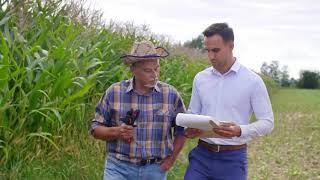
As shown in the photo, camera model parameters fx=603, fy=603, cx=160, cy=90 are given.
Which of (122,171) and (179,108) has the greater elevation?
(179,108)

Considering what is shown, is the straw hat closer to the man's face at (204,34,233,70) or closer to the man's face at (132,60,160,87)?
the man's face at (132,60,160,87)

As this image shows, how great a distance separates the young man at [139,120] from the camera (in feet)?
13.0

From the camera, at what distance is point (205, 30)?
166 inches

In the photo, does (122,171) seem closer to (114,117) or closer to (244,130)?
(114,117)

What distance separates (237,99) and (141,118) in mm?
721

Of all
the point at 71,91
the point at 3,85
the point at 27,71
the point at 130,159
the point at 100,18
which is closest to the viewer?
the point at 130,159

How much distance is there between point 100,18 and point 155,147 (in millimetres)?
4484

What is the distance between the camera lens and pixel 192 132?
4168 millimetres

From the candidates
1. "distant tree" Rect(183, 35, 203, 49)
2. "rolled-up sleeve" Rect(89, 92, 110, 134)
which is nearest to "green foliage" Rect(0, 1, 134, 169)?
"rolled-up sleeve" Rect(89, 92, 110, 134)

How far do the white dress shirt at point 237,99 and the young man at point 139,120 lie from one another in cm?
38

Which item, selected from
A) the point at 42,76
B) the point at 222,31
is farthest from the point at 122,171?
the point at 42,76

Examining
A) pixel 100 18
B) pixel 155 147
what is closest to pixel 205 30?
pixel 155 147

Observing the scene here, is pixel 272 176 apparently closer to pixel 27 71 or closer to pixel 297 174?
pixel 297 174

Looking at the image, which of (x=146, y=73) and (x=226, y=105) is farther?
(x=226, y=105)
